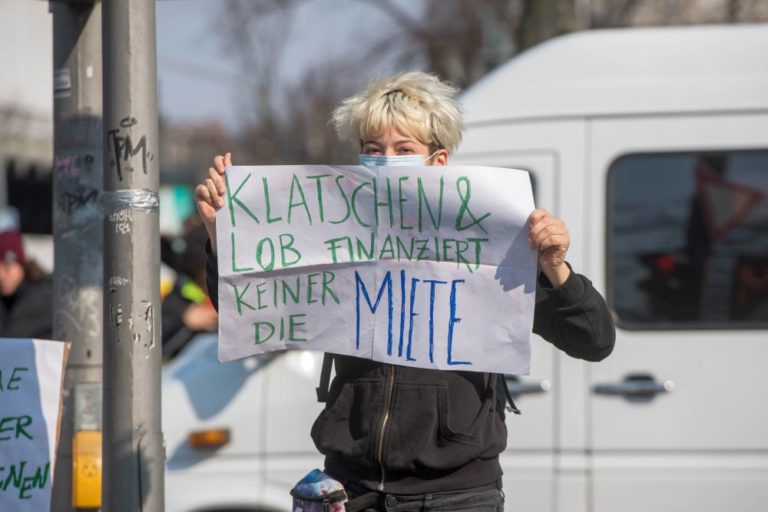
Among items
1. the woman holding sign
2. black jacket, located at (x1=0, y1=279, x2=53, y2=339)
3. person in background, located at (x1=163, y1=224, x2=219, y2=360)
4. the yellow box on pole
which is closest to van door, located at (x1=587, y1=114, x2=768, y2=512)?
the woman holding sign

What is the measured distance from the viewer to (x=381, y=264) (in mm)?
3209

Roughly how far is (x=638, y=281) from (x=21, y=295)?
12.3ft

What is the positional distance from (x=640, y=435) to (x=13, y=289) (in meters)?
4.11

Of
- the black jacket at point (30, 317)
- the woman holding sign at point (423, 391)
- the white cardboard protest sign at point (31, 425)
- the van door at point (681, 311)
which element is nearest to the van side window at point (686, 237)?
the van door at point (681, 311)

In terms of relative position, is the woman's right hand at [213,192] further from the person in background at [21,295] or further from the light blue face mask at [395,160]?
the person in background at [21,295]

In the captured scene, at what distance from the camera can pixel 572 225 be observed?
5.14 metres

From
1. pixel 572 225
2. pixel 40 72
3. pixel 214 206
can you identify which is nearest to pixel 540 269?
pixel 214 206

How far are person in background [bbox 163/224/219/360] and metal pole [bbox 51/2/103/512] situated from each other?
278cm

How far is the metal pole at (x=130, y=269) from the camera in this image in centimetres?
325

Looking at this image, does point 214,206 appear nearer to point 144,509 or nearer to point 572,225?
point 144,509

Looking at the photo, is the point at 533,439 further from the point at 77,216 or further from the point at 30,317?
the point at 30,317

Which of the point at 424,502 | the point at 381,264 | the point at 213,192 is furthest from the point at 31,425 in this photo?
the point at 424,502

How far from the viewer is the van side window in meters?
5.11

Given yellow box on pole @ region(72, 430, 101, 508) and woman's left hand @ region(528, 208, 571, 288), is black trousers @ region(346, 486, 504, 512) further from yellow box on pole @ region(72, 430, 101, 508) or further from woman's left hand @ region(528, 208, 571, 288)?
yellow box on pole @ region(72, 430, 101, 508)
